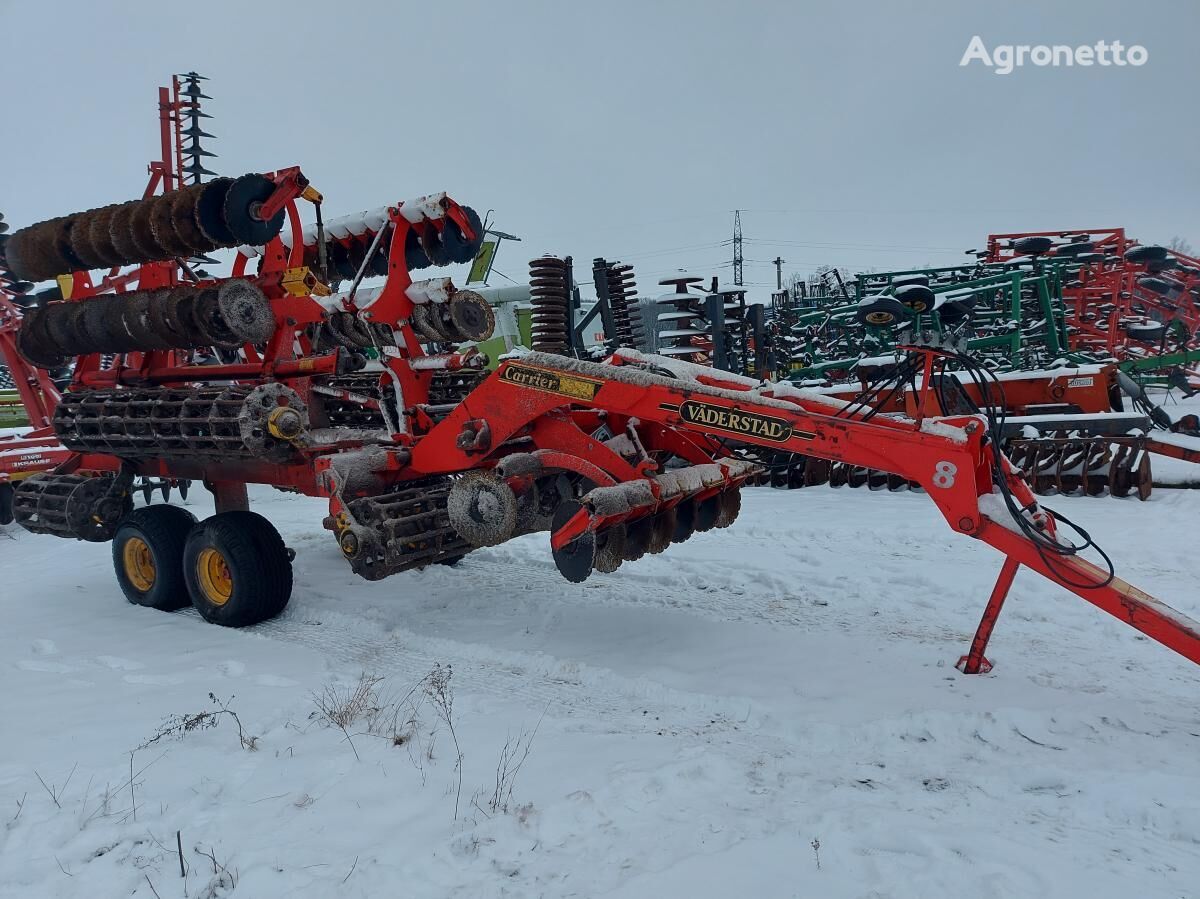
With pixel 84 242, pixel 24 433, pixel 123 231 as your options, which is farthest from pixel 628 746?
pixel 24 433

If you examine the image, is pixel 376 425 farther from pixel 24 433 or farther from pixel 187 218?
pixel 24 433

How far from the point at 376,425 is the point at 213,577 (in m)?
1.75

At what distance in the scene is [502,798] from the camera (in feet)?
10.2

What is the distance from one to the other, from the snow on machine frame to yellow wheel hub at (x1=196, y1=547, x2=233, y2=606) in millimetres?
13

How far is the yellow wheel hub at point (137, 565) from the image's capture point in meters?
6.20

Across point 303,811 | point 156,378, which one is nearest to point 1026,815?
point 303,811

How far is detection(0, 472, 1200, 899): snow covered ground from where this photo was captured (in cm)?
268

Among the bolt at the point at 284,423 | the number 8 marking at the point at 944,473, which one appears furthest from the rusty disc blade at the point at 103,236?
the number 8 marking at the point at 944,473

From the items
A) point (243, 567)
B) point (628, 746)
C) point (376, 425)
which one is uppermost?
point (376, 425)

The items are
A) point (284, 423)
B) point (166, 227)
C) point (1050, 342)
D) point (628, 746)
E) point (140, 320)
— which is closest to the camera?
point (628, 746)

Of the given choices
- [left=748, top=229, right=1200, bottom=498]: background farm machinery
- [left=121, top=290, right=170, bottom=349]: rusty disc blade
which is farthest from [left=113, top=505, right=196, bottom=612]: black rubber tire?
[left=748, top=229, right=1200, bottom=498]: background farm machinery

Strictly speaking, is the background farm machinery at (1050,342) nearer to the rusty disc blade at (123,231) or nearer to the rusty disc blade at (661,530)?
the rusty disc blade at (661,530)

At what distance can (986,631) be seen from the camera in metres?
4.14

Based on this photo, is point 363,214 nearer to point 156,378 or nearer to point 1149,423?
point 156,378
